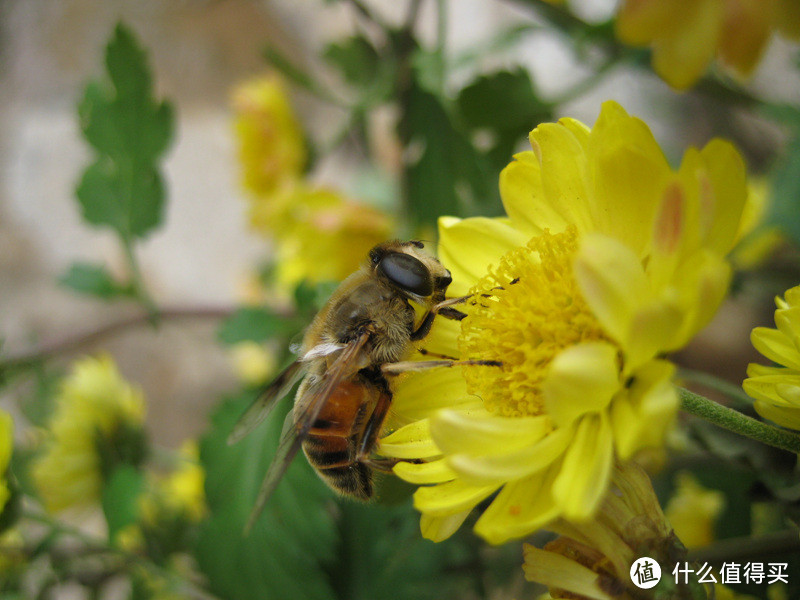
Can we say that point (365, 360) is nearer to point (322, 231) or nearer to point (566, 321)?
point (566, 321)

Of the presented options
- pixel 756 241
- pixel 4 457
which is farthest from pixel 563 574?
Answer: pixel 756 241

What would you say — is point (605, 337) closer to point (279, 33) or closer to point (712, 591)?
point (712, 591)

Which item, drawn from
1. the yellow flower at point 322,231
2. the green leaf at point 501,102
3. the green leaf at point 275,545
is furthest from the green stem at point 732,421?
the yellow flower at point 322,231

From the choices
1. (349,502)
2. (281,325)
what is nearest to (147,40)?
(281,325)

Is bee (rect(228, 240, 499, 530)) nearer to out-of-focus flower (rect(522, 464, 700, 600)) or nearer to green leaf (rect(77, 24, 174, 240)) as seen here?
out-of-focus flower (rect(522, 464, 700, 600))

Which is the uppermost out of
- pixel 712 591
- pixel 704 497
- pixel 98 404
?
pixel 712 591

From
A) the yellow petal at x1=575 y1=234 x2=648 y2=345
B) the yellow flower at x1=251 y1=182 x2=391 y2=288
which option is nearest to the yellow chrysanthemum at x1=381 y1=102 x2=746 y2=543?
the yellow petal at x1=575 y1=234 x2=648 y2=345
